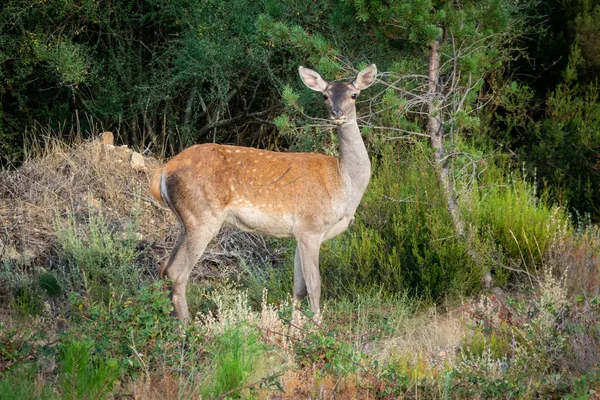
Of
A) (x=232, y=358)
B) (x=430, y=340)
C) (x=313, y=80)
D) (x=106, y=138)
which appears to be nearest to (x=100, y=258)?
(x=106, y=138)

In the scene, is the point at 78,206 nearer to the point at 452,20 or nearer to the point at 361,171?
the point at 361,171

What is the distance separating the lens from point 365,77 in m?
7.62

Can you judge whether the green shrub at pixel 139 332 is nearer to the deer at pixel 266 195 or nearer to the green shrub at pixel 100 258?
the deer at pixel 266 195

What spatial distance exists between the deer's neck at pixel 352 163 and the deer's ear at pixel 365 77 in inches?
14.7

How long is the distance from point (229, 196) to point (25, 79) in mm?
7393

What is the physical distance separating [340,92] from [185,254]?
5.97 feet

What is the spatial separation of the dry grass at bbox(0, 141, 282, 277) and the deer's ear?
2554 millimetres

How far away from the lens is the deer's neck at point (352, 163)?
7.40m

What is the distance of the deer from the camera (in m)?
7.15

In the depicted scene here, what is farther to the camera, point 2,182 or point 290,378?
point 2,182

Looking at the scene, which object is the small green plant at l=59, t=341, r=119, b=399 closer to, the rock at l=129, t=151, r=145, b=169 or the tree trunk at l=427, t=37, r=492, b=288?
the tree trunk at l=427, t=37, r=492, b=288

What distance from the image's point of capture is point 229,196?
284 inches

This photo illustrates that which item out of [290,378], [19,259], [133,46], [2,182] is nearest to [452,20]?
[290,378]

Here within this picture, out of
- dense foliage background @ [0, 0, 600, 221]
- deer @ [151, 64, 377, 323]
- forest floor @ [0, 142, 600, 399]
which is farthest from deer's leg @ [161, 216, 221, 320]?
dense foliage background @ [0, 0, 600, 221]
